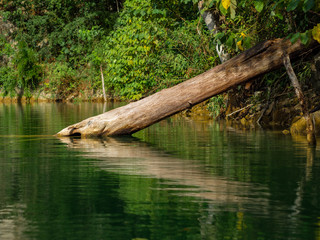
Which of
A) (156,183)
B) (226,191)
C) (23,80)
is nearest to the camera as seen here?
(226,191)

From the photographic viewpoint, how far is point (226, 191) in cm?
611

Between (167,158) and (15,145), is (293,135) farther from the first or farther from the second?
(15,145)

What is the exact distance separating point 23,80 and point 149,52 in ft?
56.9

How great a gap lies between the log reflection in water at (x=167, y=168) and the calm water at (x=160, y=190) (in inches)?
0.4

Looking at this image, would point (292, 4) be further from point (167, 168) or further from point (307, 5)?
point (167, 168)

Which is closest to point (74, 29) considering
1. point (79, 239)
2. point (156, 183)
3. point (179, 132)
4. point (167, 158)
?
point (179, 132)

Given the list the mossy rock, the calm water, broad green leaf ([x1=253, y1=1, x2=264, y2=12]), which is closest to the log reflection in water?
the calm water

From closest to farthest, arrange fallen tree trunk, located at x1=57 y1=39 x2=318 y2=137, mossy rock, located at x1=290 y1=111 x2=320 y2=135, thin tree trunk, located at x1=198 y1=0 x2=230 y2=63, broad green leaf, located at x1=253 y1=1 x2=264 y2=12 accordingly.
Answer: broad green leaf, located at x1=253 y1=1 x2=264 y2=12
fallen tree trunk, located at x1=57 y1=39 x2=318 y2=137
mossy rock, located at x1=290 y1=111 x2=320 y2=135
thin tree trunk, located at x1=198 y1=0 x2=230 y2=63

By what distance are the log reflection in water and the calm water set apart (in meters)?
0.01

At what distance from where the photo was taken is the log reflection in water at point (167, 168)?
5891 millimetres

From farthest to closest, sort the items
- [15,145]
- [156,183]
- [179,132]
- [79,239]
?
[179,132] < [15,145] < [156,183] < [79,239]

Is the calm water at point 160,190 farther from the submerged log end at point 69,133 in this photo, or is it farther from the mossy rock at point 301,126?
the mossy rock at point 301,126

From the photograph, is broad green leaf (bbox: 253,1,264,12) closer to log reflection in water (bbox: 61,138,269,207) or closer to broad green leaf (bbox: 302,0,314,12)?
broad green leaf (bbox: 302,0,314,12)

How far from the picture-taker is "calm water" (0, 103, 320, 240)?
4621mm
